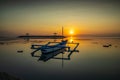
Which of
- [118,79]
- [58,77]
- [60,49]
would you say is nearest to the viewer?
[118,79]

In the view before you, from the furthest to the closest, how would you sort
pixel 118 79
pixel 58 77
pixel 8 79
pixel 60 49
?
pixel 60 49 → pixel 58 77 → pixel 118 79 → pixel 8 79

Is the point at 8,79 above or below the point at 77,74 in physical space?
above

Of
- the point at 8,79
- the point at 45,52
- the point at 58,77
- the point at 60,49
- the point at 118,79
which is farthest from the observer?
the point at 60,49

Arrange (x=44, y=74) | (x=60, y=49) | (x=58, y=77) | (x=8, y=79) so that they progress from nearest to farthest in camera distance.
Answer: (x=8, y=79)
(x=58, y=77)
(x=44, y=74)
(x=60, y=49)

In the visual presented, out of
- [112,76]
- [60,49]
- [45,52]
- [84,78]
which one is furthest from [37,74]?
[60,49]

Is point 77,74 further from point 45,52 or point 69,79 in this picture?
Answer: point 45,52

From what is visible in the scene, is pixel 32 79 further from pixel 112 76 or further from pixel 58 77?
pixel 112 76

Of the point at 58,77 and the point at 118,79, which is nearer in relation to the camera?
the point at 118,79

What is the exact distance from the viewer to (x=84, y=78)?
12.2 meters

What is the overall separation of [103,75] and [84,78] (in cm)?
195

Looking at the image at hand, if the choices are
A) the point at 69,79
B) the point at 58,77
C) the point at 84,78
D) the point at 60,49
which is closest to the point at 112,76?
the point at 84,78

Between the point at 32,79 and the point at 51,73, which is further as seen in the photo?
the point at 51,73

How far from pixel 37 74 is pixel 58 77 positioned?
6.84 ft

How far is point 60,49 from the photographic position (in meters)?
30.9
